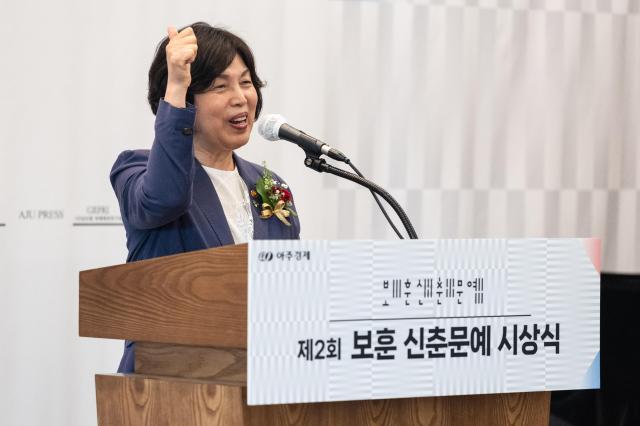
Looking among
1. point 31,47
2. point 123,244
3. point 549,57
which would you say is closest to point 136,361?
point 123,244

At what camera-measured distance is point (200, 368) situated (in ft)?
5.15

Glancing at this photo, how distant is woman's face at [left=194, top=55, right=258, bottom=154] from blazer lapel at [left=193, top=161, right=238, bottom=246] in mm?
92

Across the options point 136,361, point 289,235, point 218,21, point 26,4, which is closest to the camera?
point 136,361

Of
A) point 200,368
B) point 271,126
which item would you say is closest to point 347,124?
point 271,126

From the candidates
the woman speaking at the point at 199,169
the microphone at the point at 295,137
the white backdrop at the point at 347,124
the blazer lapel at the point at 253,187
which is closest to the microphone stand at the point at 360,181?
the microphone at the point at 295,137

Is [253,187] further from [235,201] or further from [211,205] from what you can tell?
[211,205]

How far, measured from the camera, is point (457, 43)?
149 inches

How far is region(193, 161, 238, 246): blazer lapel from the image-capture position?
6.64 ft

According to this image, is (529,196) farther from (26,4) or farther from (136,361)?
(136,361)

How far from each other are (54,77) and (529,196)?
1.98 meters

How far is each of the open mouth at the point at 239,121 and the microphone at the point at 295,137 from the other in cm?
26

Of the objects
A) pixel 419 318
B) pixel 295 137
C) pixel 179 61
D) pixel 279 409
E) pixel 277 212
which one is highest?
pixel 179 61

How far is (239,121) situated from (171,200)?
0.41 meters

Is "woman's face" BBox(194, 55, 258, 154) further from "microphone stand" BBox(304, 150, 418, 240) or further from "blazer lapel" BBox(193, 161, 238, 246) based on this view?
"microphone stand" BBox(304, 150, 418, 240)
